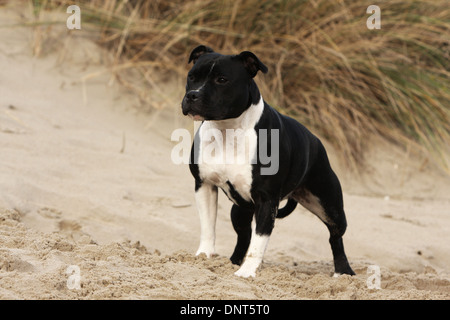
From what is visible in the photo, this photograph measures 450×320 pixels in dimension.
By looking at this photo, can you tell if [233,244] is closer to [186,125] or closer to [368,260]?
[368,260]

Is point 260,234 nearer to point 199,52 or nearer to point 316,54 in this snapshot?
point 199,52

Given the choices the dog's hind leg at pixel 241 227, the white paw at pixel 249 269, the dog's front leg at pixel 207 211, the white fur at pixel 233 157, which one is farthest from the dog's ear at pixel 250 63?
the white paw at pixel 249 269

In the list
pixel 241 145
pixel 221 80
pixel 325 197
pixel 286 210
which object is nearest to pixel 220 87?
pixel 221 80

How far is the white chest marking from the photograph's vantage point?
339cm

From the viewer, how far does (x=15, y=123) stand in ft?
18.5

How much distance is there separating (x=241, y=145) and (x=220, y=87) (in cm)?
33

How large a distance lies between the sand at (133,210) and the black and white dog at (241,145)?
0.28m

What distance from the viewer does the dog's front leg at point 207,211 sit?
3.59 metres

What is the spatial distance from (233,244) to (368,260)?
1.01 m

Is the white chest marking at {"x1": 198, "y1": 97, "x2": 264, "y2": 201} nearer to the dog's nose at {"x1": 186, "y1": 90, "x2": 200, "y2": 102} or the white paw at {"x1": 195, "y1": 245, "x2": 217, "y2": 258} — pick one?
the dog's nose at {"x1": 186, "y1": 90, "x2": 200, "y2": 102}

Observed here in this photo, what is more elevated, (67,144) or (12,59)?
(12,59)

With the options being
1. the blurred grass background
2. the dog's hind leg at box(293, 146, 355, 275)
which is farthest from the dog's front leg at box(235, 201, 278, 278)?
the blurred grass background

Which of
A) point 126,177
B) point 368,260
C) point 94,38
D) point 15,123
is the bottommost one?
point 368,260
